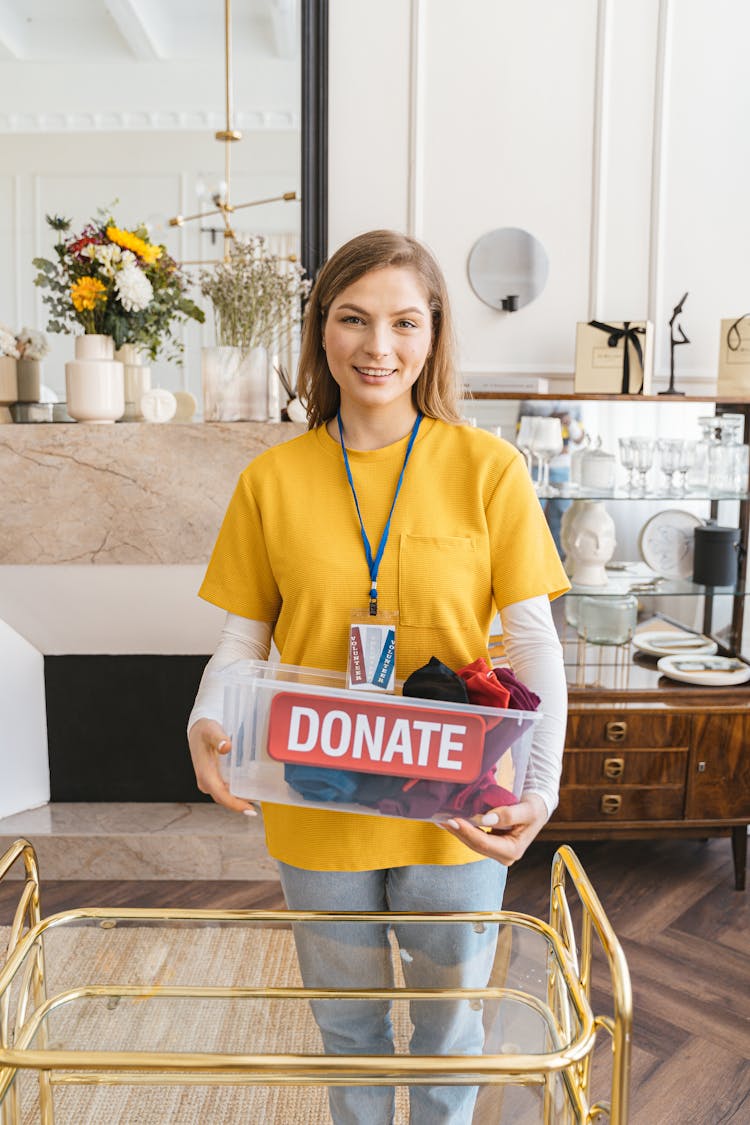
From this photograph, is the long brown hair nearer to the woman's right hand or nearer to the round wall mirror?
the woman's right hand

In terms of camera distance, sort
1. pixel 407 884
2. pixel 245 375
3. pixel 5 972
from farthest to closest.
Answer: pixel 245 375 → pixel 407 884 → pixel 5 972

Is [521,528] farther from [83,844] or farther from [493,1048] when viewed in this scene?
[83,844]

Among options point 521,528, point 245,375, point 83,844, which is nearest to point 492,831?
point 521,528

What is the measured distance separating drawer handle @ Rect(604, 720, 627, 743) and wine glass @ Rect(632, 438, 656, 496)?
71 cm

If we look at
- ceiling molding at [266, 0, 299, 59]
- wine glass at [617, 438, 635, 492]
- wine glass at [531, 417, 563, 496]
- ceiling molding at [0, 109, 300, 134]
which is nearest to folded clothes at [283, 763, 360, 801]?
wine glass at [531, 417, 563, 496]

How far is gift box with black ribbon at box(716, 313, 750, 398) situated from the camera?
276 cm

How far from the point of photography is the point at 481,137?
2.82 meters

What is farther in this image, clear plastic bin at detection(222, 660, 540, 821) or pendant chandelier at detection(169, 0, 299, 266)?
pendant chandelier at detection(169, 0, 299, 266)

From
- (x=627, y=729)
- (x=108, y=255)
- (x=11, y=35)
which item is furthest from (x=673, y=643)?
(x=11, y=35)

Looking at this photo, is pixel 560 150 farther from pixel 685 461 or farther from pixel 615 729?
pixel 615 729

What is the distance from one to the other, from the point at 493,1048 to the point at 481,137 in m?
2.62

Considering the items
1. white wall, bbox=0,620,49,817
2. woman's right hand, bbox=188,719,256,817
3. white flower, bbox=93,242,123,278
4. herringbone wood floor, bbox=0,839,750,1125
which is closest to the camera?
woman's right hand, bbox=188,719,256,817

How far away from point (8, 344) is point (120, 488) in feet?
1.81

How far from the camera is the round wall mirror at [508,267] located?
2854 millimetres
